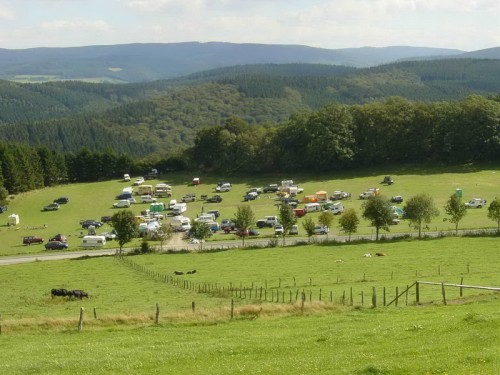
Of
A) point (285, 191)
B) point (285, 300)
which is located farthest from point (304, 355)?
point (285, 191)

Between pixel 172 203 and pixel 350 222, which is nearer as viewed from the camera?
pixel 350 222

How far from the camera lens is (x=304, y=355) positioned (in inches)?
702

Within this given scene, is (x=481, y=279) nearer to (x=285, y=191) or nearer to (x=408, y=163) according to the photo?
(x=285, y=191)

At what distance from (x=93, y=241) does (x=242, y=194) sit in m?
32.1

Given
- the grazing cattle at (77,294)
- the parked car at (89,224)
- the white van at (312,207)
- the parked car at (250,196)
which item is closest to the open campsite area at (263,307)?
the grazing cattle at (77,294)

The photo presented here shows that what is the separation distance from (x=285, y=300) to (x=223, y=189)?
210 feet

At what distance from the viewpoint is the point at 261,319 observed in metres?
25.4

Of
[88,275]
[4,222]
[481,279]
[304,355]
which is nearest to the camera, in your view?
[304,355]

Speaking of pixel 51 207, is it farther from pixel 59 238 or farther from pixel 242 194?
pixel 242 194

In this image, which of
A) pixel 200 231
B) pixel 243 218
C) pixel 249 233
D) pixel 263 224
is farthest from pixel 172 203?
pixel 200 231

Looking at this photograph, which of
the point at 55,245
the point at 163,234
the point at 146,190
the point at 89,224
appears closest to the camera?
the point at 55,245

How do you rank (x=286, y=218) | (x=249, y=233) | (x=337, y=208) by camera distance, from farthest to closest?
(x=337, y=208) → (x=249, y=233) → (x=286, y=218)

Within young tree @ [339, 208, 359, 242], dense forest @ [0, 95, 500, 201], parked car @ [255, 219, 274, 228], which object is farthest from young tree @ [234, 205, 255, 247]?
dense forest @ [0, 95, 500, 201]

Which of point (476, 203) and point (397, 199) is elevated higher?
point (476, 203)
